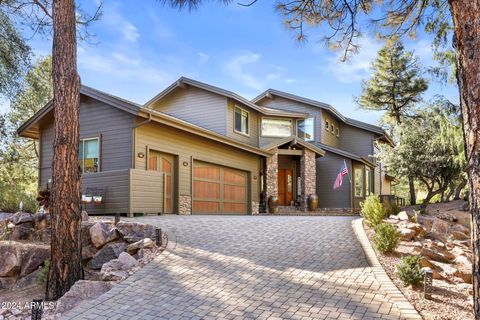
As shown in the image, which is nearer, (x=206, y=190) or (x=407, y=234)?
(x=407, y=234)

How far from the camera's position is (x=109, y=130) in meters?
13.4

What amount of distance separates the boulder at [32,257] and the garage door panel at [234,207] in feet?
31.8

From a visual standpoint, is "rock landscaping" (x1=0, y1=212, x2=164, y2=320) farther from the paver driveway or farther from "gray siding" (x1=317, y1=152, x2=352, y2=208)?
"gray siding" (x1=317, y1=152, x2=352, y2=208)

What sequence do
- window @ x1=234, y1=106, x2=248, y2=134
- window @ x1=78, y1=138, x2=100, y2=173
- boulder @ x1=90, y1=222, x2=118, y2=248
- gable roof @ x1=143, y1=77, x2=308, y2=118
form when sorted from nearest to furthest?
boulder @ x1=90, y1=222, x2=118, y2=248, window @ x1=78, y1=138, x2=100, y2=173, gable roof @ x1=143, y1=77, x2=308, y2=118, window @ x1=234, y1=106, x2=248, y2=134

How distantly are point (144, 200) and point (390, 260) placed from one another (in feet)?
24.7

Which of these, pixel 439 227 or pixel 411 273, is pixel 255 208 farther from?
pixel 411 273

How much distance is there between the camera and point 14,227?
955 cm

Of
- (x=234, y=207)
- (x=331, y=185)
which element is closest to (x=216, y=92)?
(x=234, y=207)

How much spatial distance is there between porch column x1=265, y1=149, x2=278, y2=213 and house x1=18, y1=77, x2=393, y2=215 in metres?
0.05

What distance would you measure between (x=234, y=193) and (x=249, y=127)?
4077 mm

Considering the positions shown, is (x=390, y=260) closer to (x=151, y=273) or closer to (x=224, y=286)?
(x=224, y=286)

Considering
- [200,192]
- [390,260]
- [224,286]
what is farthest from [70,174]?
[200,192]

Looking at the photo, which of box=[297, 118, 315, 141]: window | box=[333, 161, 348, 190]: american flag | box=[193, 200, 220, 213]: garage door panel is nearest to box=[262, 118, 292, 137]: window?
box=[297, 118, 315, 141]: window

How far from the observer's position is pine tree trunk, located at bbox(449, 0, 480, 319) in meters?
3.51
